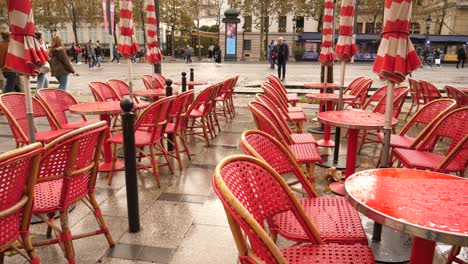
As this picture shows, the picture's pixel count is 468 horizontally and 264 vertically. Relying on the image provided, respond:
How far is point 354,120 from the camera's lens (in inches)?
167

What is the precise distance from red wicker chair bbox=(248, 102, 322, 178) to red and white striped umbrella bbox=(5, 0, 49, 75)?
1905mm

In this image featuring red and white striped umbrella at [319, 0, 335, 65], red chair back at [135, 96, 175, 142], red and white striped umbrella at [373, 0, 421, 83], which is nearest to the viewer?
red and white striped umbrella at [373, 0, 421, 83]

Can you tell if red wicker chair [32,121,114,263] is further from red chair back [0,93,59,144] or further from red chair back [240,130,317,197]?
red chair back [0,93,59,144]

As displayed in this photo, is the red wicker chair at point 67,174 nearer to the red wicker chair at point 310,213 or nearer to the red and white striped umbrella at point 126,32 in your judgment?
the red wicker chair at point 310,213

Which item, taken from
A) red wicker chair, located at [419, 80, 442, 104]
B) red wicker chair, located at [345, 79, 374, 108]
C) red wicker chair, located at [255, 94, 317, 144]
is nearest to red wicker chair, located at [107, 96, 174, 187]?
red wicker chair, located at [255, 94, 317, 144]

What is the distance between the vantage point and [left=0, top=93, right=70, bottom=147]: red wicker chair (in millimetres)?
4273

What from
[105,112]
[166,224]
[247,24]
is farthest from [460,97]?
[247,24]

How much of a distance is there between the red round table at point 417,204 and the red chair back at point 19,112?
3687 millimetres

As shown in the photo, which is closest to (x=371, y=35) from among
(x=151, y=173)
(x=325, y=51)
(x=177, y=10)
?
(x=177, y=10)

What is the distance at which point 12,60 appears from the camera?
128 inches

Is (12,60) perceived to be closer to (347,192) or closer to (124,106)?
(124,106)

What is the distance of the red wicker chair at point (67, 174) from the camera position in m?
2.45

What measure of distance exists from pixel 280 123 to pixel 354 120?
3.04 ft

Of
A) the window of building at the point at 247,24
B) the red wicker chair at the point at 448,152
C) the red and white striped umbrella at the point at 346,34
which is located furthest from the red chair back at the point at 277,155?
the window of building at the point at 247,24
